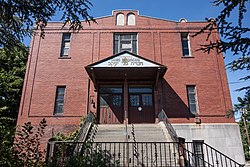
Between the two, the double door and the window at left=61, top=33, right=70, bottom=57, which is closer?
the double door

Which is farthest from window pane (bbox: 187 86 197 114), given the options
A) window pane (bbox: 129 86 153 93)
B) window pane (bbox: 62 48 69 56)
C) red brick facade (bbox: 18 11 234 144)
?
window pane (bbox: 62 48 69 56)

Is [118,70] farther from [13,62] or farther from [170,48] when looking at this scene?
[13,62]

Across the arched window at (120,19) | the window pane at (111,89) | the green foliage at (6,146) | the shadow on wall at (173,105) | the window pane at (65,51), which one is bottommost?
the green foliage at (6,146)

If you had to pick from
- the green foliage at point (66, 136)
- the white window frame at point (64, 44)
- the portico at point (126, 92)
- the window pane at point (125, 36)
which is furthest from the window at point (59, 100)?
the window pane at point (125, 36)

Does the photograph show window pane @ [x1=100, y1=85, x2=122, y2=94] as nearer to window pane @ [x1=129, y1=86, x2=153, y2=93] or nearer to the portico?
the portico

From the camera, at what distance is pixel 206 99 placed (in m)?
14.3

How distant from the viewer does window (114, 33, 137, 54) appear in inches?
629

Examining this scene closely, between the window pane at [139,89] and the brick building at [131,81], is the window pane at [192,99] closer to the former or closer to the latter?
the brick building at [131,81]

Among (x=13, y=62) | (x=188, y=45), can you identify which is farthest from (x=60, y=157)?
(x=13, y=62)

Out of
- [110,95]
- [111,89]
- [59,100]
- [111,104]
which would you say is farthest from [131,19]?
[59,100]

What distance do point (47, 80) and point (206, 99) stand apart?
1083cm

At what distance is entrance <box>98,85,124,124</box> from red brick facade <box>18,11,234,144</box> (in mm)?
638

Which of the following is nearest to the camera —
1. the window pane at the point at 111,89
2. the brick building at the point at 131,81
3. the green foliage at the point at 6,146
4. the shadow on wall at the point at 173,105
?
the green foliage at the point at 6,146

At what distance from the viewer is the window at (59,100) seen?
14.1 meters
